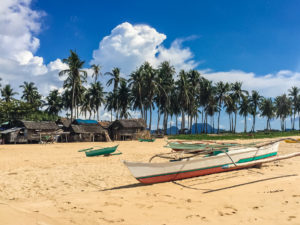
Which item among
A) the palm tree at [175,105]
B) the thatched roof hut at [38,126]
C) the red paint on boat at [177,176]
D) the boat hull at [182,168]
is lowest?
the red paint on boat at [177,176]

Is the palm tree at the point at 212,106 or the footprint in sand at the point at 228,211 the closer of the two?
the footprint in sand at the point at 228,211

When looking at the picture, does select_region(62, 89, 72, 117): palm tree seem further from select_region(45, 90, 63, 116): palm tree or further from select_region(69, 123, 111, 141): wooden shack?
select_region(69, 123, 111, 141): wooden shack

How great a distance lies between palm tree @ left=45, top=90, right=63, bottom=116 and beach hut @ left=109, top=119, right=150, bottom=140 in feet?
73.4

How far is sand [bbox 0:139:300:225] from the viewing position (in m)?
4.06

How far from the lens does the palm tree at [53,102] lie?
51.6 m

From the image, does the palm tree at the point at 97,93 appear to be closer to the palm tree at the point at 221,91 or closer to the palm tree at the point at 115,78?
the palm tree at the point at 115,78

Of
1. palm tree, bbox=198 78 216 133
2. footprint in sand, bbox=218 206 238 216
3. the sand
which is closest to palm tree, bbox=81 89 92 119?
palm tree, bbox=198 78 216 133

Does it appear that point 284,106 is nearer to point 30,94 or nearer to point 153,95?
point 153,95

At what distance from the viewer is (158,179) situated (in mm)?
6652

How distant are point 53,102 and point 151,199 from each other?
5182 cm

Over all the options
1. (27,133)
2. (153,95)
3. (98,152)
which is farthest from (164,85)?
(98,152)

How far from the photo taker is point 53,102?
51656mm

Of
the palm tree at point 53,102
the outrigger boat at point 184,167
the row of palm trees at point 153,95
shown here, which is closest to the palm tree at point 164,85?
the row of palm trees at point 153,95

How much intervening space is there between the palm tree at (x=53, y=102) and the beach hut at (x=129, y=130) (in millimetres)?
22385
